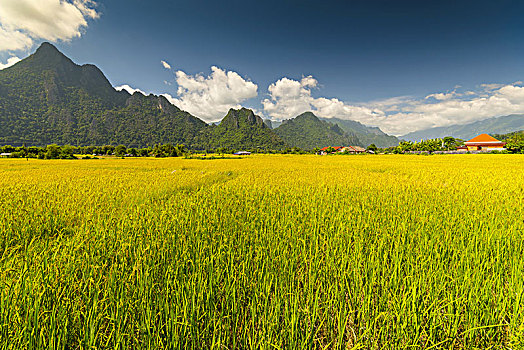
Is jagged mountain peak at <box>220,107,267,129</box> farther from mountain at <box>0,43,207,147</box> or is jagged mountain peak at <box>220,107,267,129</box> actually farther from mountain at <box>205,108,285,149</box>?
mountain at <box>0,43,207,147</box>

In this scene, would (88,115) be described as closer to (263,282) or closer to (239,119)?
(239,119)

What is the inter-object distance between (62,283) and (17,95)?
193132 millimetres

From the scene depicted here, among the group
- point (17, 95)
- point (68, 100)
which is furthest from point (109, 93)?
point (17, 95)

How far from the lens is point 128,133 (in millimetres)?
127625

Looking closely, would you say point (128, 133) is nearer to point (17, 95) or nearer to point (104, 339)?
point (17, 95)

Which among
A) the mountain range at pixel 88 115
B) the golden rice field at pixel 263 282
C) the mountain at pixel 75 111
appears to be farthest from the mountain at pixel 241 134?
the golden rice field at pixel 263 282

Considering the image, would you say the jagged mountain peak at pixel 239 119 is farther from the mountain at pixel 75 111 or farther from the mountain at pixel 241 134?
the mountain at pixel 75 111

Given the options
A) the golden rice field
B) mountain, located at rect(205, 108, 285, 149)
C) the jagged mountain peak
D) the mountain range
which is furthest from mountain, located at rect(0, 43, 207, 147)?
the golden rice field

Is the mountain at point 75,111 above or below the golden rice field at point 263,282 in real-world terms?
above

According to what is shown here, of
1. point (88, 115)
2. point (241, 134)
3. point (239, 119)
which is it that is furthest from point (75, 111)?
point (239, 119)

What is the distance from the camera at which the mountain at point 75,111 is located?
352ft

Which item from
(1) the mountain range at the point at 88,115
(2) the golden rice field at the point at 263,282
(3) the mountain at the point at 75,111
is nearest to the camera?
(2) the golden rice field at the point at 263,282

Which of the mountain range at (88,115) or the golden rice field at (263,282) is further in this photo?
the mountain range at (88,115)

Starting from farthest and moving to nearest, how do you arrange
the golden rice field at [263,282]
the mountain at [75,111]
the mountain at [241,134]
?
the mountain at [241,134], the mountain at [75,111], the golden rice field at [263,282]
